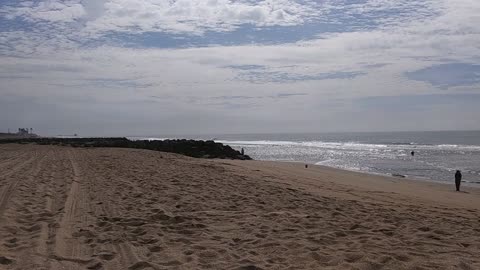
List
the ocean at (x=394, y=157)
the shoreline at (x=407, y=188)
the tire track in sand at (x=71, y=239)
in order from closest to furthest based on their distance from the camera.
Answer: the tire track in sand at (x=71, y=239) < the shoreline at (x=407, y=188) < the ocean at (x=394, y=157)

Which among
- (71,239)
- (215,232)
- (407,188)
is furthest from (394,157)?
(71,239)

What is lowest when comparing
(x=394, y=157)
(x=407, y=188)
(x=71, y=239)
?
(x=407, y=188)

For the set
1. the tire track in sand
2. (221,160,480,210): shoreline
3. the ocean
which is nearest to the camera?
the tire track in sand

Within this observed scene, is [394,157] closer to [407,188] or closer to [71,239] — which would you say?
[407,188]

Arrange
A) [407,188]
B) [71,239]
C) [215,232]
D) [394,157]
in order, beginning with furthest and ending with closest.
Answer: [394,157] < [407,188] < [215,232] < [71,239]

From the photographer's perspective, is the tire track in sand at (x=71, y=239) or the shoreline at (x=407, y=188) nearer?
the tire track in sand at (x=71, y=239)

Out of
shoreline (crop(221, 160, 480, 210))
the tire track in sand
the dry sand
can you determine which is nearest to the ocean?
shoreline (crop(221, 160, 480, 210))

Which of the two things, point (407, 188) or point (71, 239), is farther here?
point (407, 188)

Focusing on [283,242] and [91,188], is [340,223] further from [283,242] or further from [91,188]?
[91,188]

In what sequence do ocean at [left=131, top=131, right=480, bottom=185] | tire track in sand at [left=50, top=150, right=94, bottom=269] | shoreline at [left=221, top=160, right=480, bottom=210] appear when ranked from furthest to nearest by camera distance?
ocean at [left=131, top=131, right=480, bottom=185] < shoreline at [left=221, top=160, right=480, bottom=210] < tire track in sand at [left=50, top=150, right=94, bottom=269]

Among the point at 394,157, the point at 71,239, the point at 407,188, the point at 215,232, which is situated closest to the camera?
the point at 71,239

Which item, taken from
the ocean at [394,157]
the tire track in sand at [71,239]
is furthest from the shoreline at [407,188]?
the tire track in sand at [71,239]

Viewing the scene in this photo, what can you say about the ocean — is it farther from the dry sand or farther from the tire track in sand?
the tire track in sand

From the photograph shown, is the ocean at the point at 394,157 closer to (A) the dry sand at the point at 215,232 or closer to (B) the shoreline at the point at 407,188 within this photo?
(B) the shoreline at the point at 407,188
